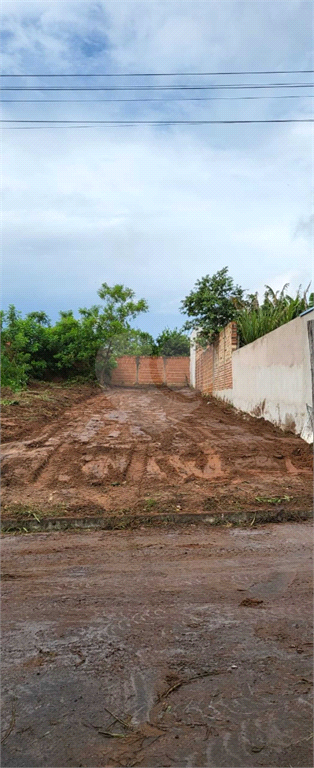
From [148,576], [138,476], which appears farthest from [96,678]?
[138,476]

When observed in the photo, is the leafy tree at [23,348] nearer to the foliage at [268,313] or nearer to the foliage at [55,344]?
the foliage at [55,344]

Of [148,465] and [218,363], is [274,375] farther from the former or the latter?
[218,363]

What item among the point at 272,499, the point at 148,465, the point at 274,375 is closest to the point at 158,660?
the point at 272,499

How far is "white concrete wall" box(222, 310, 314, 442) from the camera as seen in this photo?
868 cm

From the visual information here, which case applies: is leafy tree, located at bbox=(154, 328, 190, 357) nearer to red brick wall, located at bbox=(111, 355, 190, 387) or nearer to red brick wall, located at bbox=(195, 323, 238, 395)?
red brick wall, located at bbox=(111, 355, 190, 387)

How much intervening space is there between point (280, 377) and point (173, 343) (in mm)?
21692

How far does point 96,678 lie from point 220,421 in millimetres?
9849

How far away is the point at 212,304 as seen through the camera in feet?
55.3

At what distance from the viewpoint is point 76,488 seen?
6.41 meters

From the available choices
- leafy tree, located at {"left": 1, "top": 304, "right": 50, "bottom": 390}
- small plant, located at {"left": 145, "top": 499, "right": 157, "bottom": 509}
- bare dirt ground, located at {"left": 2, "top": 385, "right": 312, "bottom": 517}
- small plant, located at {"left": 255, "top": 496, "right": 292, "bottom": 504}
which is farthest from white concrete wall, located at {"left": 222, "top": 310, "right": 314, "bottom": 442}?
leafy tree, located at {"left": 1, "top": 304, "right": 50, "bottom": 390}

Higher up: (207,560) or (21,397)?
(21,397)

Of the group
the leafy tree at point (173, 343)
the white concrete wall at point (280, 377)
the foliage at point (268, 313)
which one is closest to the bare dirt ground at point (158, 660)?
the white concrete wall at point (280, 377)

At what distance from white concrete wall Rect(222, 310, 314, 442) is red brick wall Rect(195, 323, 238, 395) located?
135cm

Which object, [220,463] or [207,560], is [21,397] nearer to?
[220,463]
